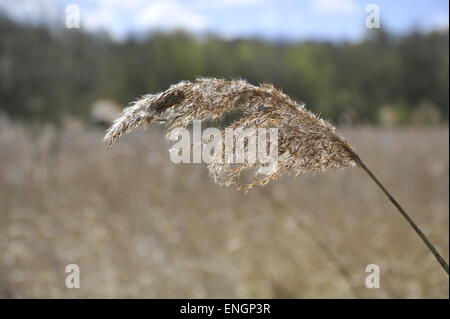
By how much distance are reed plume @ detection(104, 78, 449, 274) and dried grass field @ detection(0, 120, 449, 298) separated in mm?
1246

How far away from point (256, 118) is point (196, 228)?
4.12 m

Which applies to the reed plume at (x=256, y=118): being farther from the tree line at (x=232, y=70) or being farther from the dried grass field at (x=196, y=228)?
the tree line at (x=232, y=70)

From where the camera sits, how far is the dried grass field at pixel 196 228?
4117 millimetres

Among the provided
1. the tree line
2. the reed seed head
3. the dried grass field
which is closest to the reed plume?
the reed seed head

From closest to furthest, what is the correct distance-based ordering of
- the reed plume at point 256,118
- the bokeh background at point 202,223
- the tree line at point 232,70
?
the reed plume at point 256,118 → the bokeh background at point 202,223 → the tree line at point 232,70

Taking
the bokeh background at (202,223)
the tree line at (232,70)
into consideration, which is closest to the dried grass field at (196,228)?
the bokeh background at (202,223)

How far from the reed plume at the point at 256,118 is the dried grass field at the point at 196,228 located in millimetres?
1246

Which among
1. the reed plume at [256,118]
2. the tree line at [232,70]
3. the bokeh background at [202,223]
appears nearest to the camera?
the reed plume at [256,118]

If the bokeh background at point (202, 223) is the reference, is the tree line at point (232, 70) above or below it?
above

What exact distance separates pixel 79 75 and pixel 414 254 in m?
17.4

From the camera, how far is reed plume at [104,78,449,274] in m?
1.39

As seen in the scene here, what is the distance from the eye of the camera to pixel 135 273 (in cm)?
448

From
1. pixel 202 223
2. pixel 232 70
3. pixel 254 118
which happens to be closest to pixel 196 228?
pixel 202 223

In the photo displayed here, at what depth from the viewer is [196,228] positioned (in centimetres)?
545
